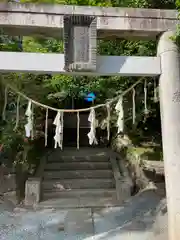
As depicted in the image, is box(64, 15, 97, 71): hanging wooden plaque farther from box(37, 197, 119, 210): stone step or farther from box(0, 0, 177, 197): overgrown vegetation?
box(37, 197, 119, 210): stone step

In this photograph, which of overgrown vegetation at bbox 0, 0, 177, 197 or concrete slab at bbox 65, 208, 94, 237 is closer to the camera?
concrete slab at bbox 65, 208, 94, 237

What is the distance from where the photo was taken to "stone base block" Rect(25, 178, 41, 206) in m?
7.03

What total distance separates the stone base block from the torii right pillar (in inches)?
161

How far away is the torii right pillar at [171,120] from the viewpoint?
4.00 meters

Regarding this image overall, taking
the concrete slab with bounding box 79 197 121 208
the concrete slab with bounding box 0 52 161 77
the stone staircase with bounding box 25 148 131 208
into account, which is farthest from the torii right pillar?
the stone staircase with bounding box 25 148 131 208

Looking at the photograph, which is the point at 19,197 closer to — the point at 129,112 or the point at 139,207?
the point at 139,207

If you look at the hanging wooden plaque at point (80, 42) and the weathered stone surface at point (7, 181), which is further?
the weathered stone surface at point (7, 181)

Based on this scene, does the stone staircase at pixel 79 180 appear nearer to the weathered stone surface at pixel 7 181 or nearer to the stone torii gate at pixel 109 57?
the weathered stone surface at pixel 7 181

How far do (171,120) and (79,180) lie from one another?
16.2 ft

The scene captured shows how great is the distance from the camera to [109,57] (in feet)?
13.3

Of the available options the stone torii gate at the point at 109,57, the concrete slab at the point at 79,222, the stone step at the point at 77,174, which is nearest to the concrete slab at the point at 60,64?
the stone torii gate at the point at 109,57

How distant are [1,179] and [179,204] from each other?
5214mm

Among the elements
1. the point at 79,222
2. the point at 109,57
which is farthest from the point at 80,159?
the point at 109,57

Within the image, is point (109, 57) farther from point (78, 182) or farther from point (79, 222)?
point (78, 182)
